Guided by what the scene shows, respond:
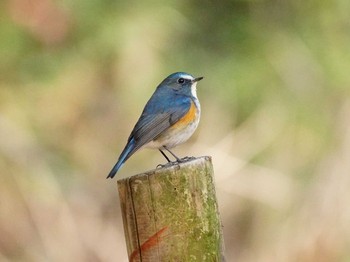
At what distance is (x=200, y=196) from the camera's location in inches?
158

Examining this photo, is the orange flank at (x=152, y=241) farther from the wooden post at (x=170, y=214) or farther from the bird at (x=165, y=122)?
the bird at (x=165, y=122)

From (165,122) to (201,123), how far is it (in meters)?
3.94

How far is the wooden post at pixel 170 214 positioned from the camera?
3967 mm

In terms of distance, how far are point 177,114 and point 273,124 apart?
4308 mm

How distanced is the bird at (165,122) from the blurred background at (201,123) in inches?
125

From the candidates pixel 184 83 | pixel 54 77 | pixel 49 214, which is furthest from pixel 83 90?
pixel 184 83

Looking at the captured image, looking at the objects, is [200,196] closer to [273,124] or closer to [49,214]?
[49,214]

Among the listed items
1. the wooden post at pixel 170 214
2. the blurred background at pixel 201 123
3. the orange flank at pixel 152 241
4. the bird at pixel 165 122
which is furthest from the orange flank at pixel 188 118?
the blurred background at pixel 201 123

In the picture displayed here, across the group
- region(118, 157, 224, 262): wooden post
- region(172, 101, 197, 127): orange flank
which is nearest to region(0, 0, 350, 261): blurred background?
region(172, 101, 197, 127): orange flank

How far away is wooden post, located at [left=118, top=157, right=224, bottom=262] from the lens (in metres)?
3.97

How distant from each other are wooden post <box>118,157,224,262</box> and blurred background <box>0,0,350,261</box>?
504 cm

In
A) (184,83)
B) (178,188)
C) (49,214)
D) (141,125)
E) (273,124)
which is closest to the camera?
(178,188)

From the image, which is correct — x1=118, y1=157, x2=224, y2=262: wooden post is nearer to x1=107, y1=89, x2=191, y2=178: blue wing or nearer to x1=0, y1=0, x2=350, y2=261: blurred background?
x1=107, y1=89, x2=191, y2=178: blue wing

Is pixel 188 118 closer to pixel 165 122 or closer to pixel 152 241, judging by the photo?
pixel 165 122
